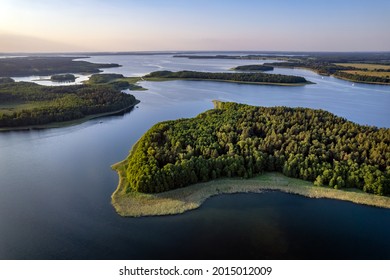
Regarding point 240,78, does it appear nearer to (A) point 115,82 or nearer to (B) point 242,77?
(B) point 242,77

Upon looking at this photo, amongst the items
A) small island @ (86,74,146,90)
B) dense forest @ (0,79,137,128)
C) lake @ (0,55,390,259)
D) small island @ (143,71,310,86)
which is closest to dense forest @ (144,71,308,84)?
small island @ (143,71,310,86)

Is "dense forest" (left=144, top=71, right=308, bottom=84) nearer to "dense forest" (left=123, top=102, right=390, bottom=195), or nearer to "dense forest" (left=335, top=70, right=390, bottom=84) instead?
"dense forest" (left=335, top=70, right=390, bottom=84)

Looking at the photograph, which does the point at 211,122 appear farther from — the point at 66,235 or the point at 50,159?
the point at 66,235

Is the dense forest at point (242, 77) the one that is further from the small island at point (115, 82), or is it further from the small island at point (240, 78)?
the small island at point (115, 82)

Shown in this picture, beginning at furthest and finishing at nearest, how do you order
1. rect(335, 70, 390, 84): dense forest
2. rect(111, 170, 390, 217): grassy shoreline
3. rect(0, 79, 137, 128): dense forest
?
rect(335, 70, 390, 84): dense forest, rect(0, 79, 137, 128): dense forest, rect(111, 170, 390, 217): grassy shoreline

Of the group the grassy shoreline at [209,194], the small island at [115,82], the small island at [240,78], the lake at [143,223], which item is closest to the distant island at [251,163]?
Result: the grassy shoreline at [209,194]

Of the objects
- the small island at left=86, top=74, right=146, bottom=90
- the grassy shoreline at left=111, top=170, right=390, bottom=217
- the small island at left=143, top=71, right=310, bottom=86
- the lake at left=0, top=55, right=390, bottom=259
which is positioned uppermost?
the small island at left=143, top=71, right=310, bottom=86

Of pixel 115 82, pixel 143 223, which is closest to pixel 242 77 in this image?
pixel 115 82
